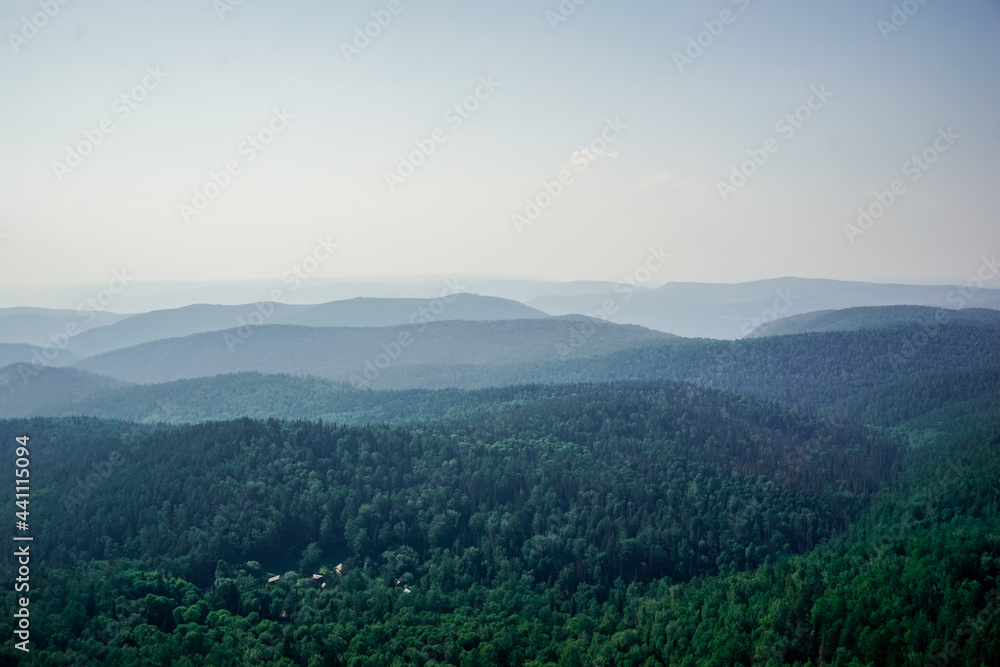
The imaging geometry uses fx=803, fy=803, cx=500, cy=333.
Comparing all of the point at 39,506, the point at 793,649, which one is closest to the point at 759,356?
the point at 793,649

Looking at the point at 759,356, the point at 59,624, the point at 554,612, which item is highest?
the point at 759,356

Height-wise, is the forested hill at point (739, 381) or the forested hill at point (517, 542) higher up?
the forested hill at point (739, 381)

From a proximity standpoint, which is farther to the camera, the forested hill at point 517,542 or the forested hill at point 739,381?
the forested hill at point 739,381

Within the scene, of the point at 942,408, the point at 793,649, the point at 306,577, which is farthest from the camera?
the point at 942,408

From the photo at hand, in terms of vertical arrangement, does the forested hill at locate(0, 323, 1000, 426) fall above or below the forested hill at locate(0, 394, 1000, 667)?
above

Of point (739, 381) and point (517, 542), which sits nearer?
point (517, 542)

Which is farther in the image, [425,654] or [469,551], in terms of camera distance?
[469,551]

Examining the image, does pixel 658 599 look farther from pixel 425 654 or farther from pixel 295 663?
pixel 295 663

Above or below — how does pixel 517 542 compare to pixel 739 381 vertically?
below

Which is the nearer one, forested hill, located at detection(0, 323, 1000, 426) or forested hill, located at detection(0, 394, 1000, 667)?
forested hill, located at detection(0, 394, 1000, 667)

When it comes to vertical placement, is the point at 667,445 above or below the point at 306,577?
above

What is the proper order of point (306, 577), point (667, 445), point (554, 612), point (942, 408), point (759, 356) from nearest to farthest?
point (554, 612), point (306, 577), point (667, 445), point (942, 408), point (759, 356)
